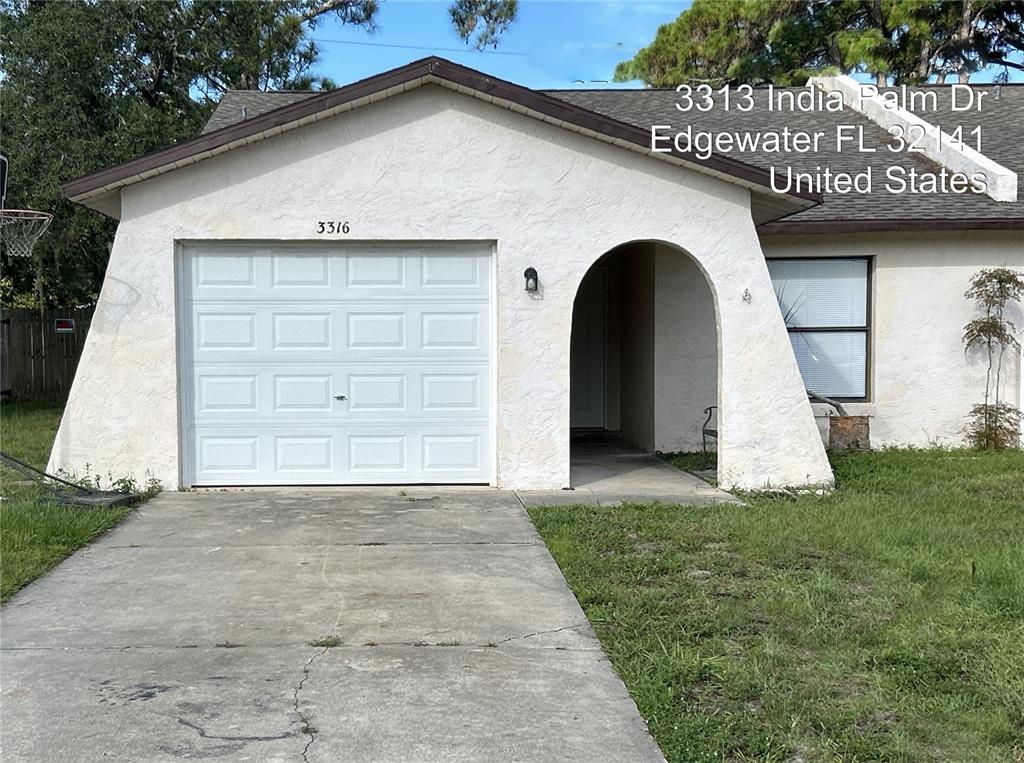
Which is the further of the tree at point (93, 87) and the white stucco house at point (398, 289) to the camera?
the tree at point (93, 87)

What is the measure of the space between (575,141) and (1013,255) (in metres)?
6.49

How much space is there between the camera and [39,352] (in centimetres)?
2008

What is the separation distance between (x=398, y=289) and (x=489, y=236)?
1070mm

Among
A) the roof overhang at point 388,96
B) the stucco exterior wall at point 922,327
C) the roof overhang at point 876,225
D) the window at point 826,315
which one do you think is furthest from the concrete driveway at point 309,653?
the stucco exterior wall at point 922,327

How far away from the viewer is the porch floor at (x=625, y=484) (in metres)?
9.18

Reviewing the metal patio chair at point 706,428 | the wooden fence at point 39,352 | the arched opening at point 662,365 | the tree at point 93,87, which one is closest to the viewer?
the metal patio chair at point 706,428

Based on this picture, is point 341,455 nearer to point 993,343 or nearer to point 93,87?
point 993,343

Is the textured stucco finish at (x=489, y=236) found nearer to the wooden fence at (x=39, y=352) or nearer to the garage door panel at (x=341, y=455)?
the garage door panel at (x=341, y=455)

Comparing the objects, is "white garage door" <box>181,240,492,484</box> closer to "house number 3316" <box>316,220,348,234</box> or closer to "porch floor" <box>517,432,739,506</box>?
"house number 3316" <box>316,220,348,234</box>

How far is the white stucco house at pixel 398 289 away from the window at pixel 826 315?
2.15 meters

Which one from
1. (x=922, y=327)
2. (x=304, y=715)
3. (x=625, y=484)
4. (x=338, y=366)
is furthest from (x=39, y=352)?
(x=304, y=715)

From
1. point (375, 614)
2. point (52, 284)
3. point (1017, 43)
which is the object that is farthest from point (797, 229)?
point (1017, 43)

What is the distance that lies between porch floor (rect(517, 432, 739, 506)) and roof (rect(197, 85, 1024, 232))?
3.34m

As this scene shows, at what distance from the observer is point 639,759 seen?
381 cm
